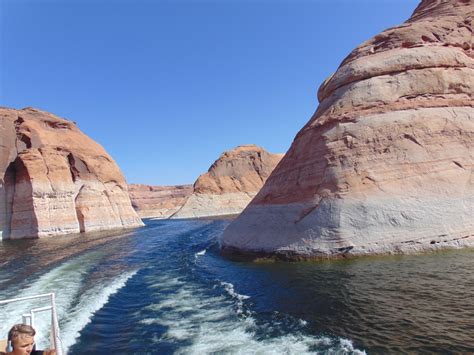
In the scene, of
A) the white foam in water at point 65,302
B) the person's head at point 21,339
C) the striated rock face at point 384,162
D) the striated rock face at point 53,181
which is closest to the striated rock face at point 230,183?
the striated rock face at point 53,181

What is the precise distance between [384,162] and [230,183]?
95331mm

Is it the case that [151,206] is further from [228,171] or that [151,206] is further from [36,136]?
[36,136]

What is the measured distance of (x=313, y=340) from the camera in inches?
324

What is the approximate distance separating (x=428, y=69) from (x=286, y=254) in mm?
14723

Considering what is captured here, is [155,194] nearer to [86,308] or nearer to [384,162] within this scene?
[384,162]

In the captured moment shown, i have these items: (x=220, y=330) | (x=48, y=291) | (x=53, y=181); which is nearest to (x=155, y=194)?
(x=53, y=181)

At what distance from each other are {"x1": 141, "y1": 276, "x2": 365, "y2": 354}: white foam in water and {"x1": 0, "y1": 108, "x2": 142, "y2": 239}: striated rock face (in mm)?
38479

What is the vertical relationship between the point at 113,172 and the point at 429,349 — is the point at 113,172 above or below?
above

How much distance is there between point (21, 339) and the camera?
4.20m

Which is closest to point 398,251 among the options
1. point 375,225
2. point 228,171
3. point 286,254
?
point 375,225

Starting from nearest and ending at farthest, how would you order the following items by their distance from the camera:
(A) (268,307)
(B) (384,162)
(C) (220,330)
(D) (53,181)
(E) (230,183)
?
(C) (220,330) < (A) (268,307) < (B) (384,162) < (D) (53,181) < (E) (230,183)

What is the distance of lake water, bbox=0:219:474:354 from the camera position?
812 centimetres

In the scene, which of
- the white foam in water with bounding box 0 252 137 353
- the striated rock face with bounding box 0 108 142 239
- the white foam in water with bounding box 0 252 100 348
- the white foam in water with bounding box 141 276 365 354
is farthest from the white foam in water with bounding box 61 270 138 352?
the striated rock face with bounding box 0 108 142 239

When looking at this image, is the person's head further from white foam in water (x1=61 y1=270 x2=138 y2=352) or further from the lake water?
white foam in water (x1=61 y1=270 x2=138 y2=352)
